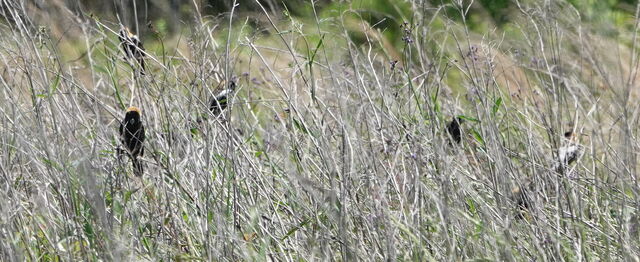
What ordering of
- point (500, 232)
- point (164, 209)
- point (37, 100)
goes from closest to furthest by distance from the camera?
1. point (500, 232)
2. point (37, 100)
3. point (164, 209)

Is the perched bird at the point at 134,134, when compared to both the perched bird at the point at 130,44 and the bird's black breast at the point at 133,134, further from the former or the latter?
the perched bird at the point at 130,44

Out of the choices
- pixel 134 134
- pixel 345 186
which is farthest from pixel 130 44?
pixel 345 186

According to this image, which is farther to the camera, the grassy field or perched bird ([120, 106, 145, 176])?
perched bird ([120, 106, 145, 176])

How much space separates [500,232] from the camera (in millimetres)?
1739

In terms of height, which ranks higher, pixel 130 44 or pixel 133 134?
pixel 130 44

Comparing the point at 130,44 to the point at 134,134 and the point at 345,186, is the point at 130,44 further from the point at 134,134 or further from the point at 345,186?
the point at 345,186

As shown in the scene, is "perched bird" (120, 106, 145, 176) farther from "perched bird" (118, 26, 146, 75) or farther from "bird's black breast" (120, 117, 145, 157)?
"perched bird" (118, 26, 146, 75)

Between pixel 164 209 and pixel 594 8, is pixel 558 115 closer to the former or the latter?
pixel 594 8

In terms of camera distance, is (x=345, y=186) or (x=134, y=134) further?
(x=134, y=134)

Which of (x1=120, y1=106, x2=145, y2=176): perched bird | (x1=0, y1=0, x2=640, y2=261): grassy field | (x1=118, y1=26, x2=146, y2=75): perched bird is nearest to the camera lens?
(x1=0, y1=0, x2=640, y2=261): grassy field

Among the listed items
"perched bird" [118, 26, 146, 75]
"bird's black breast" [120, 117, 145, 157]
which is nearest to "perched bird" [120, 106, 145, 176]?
"bird's black breast" [120, 117, 145, 157]

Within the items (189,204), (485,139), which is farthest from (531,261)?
(189,204)

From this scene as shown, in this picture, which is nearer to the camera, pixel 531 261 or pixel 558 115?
pixel 531 261

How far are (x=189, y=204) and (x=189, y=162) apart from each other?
3.9 inches
